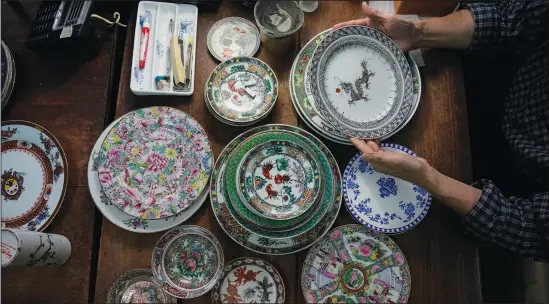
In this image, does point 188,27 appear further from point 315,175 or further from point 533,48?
point 533,48

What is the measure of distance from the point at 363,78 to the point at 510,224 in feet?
2.11

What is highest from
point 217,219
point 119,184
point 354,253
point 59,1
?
point 59,1

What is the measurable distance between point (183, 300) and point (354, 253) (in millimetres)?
536

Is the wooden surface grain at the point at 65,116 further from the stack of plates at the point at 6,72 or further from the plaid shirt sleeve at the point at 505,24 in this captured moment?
the plaid shirt sleeve at the point at 505,24

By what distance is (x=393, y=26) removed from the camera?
1.42m

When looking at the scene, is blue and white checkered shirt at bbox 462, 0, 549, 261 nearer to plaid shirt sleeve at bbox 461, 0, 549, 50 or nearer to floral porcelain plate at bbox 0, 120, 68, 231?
plaid shirt sleeve at bbox 461, 0, 549, 50

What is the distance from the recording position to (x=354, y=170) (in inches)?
52.7

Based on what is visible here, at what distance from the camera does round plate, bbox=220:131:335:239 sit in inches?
47.6

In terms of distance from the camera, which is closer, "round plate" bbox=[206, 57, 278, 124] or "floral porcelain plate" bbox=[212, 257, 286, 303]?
"floral porcelain plate" bbox=[212, 257, 286, 303]

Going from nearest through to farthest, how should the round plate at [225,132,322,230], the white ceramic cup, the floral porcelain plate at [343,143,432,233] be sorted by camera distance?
the white ceramic cup, the round plate at [225,132,322,230], the floral porcelain plate at [343,143,432,233]

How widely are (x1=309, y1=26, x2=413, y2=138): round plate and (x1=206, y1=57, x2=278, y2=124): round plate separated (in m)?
0.16

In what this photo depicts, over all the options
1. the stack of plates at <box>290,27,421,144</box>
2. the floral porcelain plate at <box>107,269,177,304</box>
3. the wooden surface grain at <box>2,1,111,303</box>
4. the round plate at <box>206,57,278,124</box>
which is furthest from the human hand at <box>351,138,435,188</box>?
the wooden surface grain at <box>2,1,111,303</box>

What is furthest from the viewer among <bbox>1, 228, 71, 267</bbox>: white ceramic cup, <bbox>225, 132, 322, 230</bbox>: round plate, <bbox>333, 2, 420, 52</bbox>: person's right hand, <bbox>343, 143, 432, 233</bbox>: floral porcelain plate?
<bbox>333, 2, 420, 52</bbox>: person's right hand

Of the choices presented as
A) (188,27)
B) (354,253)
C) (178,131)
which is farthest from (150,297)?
(188,27)
